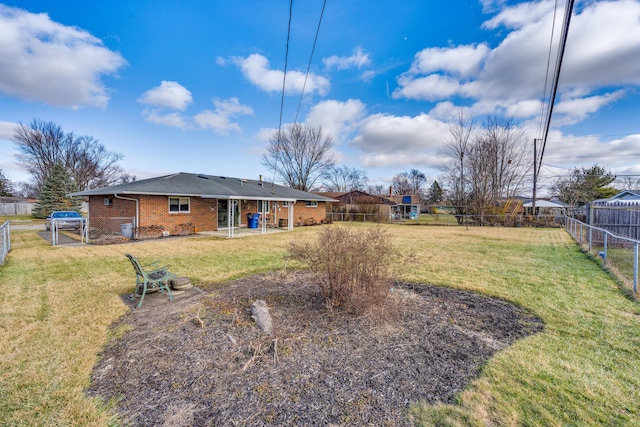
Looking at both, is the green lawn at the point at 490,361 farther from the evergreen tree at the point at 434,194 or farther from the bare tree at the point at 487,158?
the evergreen tree at the point at 434,194

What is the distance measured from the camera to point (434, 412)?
7.51ft

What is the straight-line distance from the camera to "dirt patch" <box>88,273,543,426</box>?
7.65ft

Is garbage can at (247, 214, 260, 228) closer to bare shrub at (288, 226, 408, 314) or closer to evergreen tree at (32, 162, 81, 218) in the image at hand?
bare shrub at (288, 226, 408, 314)

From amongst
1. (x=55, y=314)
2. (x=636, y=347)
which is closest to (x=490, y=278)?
(x=636, y=347)

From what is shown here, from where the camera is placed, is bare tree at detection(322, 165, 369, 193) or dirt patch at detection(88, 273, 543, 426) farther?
bare tree at detection(322, 165, 369, 193)

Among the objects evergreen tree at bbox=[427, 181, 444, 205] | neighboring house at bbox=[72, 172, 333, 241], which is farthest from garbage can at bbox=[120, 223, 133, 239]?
evergreen tree at bbox=[427, 181, 444, 205]

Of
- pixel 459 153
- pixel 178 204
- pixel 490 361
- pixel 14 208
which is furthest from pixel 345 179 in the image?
pixel 490 361

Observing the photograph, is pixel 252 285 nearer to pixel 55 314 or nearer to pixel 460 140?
pixel 55 314

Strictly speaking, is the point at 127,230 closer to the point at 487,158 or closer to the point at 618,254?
the point at 618,254

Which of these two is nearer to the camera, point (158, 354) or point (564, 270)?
point (158, 354)

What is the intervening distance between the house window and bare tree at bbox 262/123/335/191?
20.9 meters

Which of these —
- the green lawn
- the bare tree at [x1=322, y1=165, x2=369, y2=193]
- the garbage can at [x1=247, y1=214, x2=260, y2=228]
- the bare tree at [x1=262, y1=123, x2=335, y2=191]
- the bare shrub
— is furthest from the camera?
the bare tree at [x1=322, y1=165, x2=369, y2=193]

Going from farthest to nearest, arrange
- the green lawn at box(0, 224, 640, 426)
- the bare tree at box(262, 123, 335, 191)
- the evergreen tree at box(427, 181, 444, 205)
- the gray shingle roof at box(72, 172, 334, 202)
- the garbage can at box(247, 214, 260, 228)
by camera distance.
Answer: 1. the evergreen tree at box(427, 181, 444, 205)
2. the bare tree at box(262, 123, 335, 191)
3. the garbage can at box(247, 214, 260, 228)
4. the gray shingle roof at box(72, 172, 334, 202)
5. the green lawn at box(0, 224, 640, 426)

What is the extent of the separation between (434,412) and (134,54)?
17699mm
